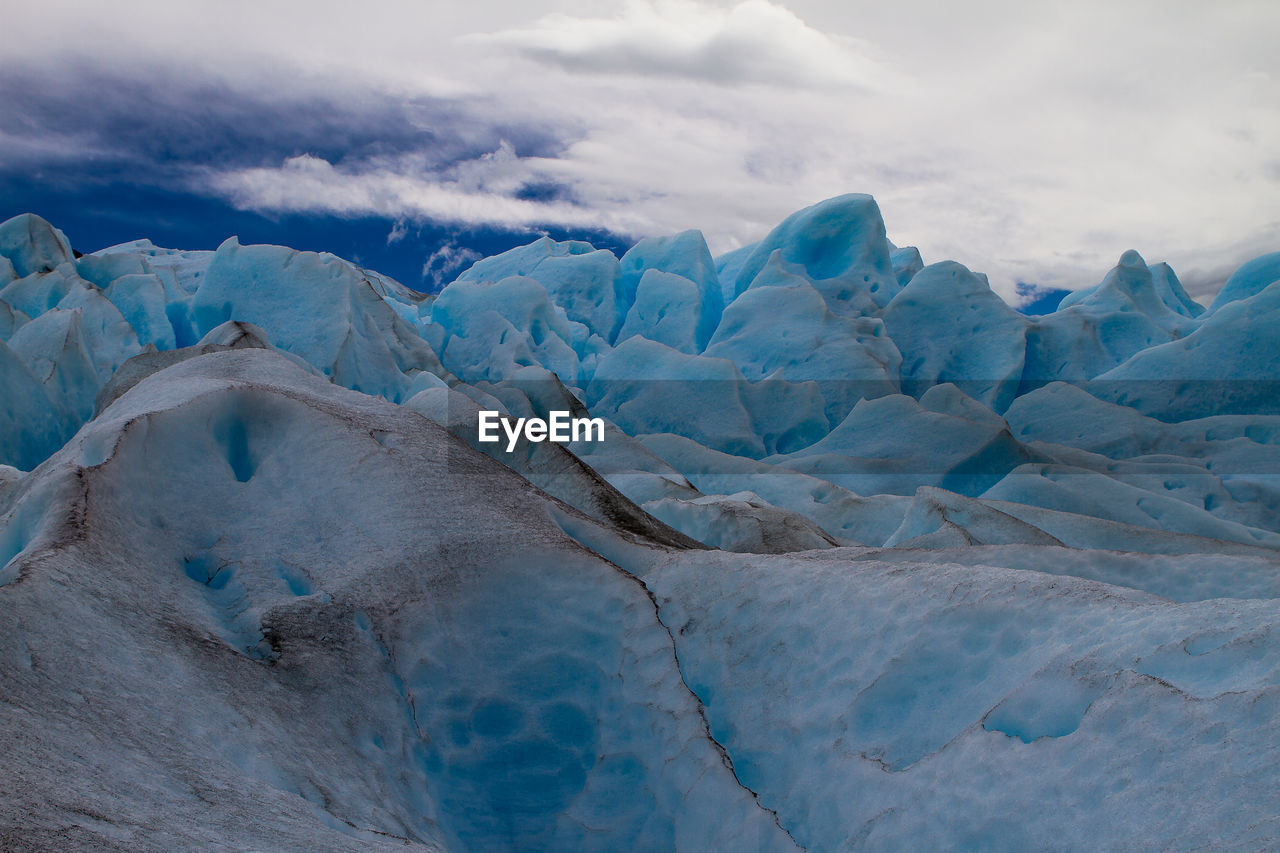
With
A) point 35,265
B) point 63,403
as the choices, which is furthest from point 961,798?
point 35,265

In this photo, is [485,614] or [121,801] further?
[485,614]

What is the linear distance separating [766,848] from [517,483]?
2862 mm

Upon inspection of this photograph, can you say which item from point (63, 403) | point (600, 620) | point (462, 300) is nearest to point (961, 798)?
point (600, 620)

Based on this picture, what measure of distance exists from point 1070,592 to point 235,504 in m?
4.08

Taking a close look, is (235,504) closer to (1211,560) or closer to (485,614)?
(485,614)

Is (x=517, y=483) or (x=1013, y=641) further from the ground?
(x=1013, y=641)

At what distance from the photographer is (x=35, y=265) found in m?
20.3

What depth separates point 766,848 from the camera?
3.10 metres

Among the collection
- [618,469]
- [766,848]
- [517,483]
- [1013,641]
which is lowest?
Result: [618,469]

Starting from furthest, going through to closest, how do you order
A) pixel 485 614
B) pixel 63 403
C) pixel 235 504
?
pixel 63 403, pixel 235 504, pixel 485 614

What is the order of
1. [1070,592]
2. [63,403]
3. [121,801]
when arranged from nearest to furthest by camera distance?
[121,801] → [1070,592] → [63,403]

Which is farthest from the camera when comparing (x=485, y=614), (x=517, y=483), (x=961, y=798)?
(x=517, y=483)

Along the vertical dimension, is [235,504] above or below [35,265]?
above

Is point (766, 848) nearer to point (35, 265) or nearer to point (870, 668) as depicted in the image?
point (870, 668)
